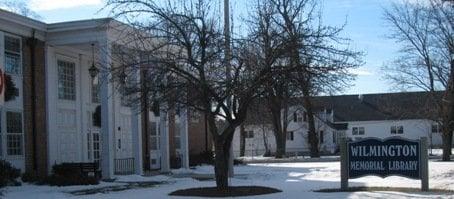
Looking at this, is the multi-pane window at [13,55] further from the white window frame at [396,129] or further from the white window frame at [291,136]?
the white window frame at [396,129]

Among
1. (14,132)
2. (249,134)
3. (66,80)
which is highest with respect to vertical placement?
(66,80)

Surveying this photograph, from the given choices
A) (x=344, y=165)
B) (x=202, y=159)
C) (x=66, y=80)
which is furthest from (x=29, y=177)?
(x=202, y=159)

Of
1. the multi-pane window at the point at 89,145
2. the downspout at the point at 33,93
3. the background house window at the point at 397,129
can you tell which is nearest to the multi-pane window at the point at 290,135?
the background house window at the point at 397,129

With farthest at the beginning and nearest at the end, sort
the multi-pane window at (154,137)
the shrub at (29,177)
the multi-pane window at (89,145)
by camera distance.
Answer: the multi-pane window at (154,137) → the multi-pane window at (89,145) → the shrub at (29,177)

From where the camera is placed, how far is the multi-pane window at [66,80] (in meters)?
29.1

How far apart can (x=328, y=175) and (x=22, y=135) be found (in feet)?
42.1

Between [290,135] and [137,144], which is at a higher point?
[137,144]

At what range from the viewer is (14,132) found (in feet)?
85.6

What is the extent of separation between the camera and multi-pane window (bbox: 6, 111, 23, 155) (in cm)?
2580

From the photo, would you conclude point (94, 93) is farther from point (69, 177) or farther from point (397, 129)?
point (397, 129)

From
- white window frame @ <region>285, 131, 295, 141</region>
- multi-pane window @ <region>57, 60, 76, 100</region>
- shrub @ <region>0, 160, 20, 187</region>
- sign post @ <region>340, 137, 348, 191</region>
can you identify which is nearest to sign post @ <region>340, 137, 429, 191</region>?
sign post @ <region>340, 137, 348, 191</region>

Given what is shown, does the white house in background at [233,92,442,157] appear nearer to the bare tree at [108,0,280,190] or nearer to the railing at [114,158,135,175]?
the railing at [114,158,135,175]

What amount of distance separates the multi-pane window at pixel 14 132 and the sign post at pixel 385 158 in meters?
13.0

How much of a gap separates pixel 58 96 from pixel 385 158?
15.1m
